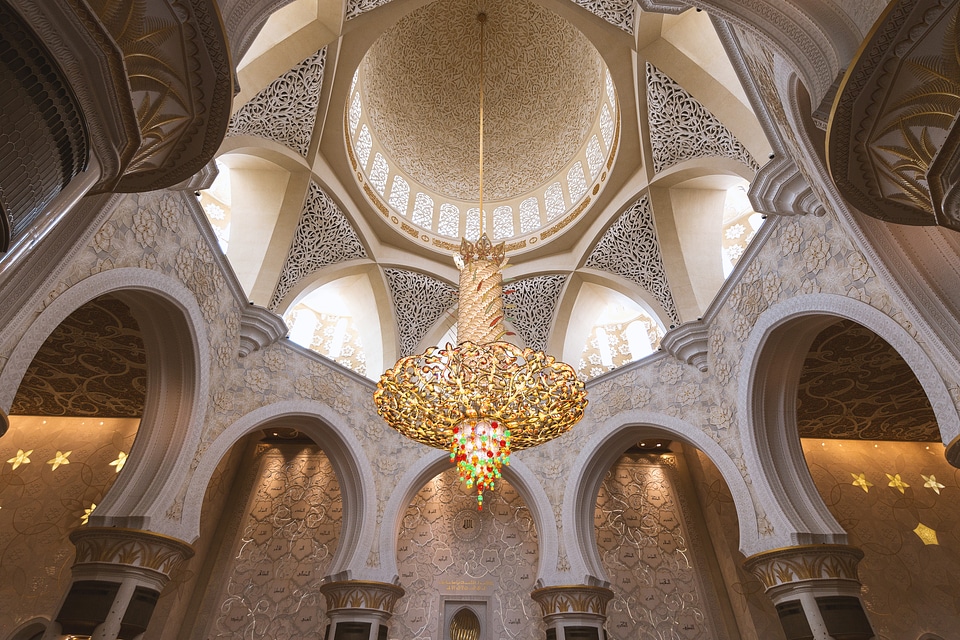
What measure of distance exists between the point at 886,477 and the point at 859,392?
2.46 metres

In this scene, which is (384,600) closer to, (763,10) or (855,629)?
(855,629)

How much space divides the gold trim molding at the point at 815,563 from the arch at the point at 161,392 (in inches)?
263

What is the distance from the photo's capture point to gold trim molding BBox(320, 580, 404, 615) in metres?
7.05

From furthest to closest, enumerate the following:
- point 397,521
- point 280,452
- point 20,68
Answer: point 280,452
point 397,521
point 20,68

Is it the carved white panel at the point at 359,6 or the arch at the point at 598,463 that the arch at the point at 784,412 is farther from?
the carved white panel at the point at 359,6

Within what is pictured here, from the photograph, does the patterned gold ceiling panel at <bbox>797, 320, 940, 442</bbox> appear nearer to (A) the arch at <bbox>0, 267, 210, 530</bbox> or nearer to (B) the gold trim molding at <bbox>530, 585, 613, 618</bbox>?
(B) the gold trim molding at <bbox>530, 585, 613, 618</bbox>

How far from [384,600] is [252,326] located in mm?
4128

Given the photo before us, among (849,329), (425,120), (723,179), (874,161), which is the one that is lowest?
(874,161)

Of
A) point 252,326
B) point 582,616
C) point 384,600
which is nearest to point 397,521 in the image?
point 384,600

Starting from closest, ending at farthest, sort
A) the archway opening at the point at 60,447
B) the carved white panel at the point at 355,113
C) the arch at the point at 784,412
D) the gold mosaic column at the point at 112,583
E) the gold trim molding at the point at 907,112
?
the gold trim molding at the point at 907,112, the gold mosaic column at the point at 112,583, the arch at the point at 784,412, the archway opening at the point at 60,447, the carved white panel at the point at 355,113

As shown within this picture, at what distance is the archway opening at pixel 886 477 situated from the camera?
295 inches

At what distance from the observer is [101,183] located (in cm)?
216

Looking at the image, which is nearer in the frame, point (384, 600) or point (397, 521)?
point (384, 600)

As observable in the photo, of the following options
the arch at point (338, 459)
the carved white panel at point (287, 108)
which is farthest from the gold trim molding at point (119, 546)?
the carved white panel at point (287, 108)
